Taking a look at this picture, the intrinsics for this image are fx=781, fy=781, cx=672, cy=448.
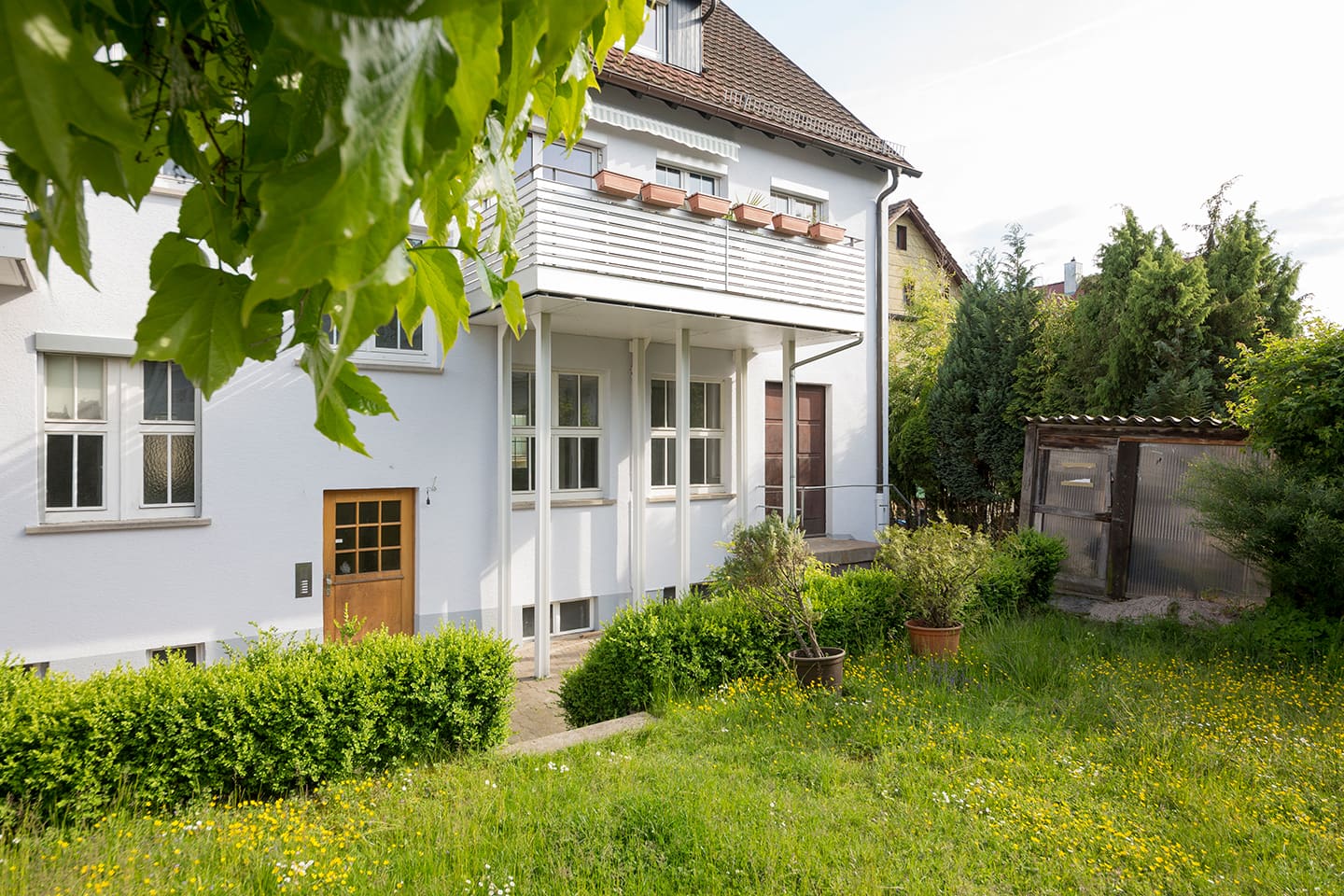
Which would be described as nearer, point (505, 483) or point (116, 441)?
point (116, 441)

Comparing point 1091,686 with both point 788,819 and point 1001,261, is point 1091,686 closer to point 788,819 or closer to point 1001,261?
point 788,819

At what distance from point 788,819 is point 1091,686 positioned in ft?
12.2

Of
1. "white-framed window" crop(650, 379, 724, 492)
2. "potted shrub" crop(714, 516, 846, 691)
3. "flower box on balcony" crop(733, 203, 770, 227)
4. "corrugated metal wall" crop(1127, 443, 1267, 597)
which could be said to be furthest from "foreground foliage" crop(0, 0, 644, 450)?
"corrugated metal wall" crop(1127, 443, 1267, 597)

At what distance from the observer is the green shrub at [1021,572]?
29.9ft

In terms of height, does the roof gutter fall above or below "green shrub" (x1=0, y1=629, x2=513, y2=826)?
above

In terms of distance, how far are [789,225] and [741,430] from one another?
2910 millimetres

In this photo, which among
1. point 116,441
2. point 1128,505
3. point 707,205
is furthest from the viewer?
point 1128,505

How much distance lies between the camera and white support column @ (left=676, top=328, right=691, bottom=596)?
973 centimetres

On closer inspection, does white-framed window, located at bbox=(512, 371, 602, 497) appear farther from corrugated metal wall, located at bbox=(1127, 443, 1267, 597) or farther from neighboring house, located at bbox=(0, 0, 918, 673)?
corrugated metal wall, located at bbox=(1127, 443, 1267, 597)

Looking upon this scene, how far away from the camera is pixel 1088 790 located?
475cm

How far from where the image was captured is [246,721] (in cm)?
480

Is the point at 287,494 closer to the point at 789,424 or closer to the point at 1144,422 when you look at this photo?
the point at 789,424

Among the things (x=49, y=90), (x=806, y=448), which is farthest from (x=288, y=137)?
(x=806, y=448)

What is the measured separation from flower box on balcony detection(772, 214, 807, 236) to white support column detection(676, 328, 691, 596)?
6.01 ft
